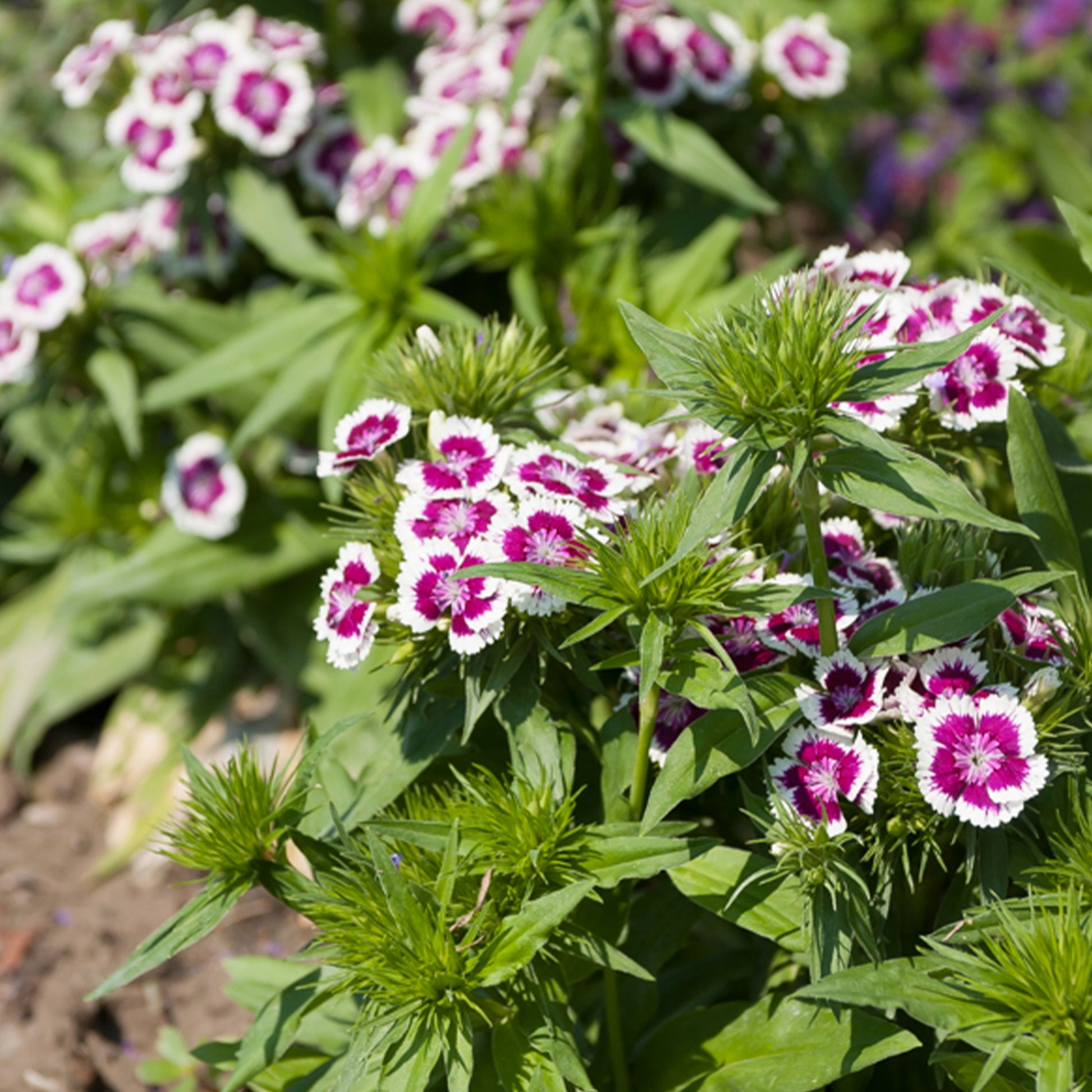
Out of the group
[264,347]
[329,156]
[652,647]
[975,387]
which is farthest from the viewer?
[329,156]

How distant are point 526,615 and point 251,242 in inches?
94.2

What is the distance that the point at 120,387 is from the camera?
3107mm

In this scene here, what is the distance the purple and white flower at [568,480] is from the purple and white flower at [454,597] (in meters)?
0.14

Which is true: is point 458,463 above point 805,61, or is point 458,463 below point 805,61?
below

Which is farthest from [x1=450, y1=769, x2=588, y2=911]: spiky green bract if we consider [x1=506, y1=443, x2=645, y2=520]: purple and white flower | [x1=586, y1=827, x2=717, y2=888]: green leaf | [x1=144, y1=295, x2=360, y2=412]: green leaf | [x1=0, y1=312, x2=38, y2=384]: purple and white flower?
[x1=0, y1=312, x2=38, y2=384]: purple and white flower

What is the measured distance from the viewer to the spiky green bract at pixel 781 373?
154 centimetres

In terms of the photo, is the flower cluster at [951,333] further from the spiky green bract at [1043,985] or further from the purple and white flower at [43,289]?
the purple and white flower at [43,289]

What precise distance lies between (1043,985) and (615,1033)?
0.69 metres

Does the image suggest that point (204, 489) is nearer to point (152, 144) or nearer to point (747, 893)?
point (152, 144)

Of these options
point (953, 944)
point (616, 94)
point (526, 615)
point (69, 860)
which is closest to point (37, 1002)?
point (69, 860)

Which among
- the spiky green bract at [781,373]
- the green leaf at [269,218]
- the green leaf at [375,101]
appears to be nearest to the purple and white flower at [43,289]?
the green leaf at [269,218]

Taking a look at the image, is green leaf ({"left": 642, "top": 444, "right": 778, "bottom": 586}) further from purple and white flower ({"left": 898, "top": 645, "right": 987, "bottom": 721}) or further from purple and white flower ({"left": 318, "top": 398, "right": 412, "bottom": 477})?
purple and white flower ({"left": 318, "top": 398, "right": 412, "bottom": 477})

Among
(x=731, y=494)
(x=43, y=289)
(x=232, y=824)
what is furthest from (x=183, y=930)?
(x=43, y=289)

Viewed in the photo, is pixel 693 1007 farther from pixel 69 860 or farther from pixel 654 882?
pixel 69 860
